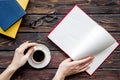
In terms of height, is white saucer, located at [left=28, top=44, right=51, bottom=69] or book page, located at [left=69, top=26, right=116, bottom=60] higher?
book page, located at [left=69, top=26, right=116, bottom=60]

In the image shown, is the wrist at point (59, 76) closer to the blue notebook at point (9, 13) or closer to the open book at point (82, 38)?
the open book at point (82, 38)

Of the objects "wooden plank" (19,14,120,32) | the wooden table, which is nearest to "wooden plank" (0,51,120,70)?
the wooden table

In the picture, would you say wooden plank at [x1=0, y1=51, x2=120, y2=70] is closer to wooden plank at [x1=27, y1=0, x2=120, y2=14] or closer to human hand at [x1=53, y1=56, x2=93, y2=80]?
human hand at [x1=53, y1=56, x2=93, y2=80]

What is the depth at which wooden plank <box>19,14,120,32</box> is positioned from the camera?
158cm

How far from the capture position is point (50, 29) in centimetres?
158

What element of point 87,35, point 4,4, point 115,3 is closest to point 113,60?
point 87,35

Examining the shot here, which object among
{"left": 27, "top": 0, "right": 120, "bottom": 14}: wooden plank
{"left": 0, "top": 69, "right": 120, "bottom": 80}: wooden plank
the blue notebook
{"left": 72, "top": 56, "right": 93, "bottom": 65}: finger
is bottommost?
{"left": 0, "top": 69, "right": 120, "bottom": 80}: wooden plank

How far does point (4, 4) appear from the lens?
154 cm

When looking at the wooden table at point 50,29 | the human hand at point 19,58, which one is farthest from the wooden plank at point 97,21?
the human hand at point 19,58

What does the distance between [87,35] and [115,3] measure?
0.21m

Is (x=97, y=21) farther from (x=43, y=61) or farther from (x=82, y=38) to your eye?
(x=43, y=61)

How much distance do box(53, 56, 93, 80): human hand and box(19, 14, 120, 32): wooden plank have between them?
0.55 ft

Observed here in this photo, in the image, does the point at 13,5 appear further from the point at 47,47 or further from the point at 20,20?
the point at 47,47

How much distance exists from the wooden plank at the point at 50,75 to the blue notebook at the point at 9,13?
0.21m
